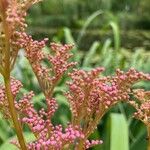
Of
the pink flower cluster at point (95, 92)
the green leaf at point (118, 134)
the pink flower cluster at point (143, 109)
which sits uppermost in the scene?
the pink flower cluster at point (95, 92)

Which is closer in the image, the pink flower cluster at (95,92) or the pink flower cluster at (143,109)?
the pink flower cluster at (95,92)

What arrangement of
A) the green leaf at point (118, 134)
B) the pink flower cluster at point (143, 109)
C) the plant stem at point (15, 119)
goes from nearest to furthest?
1. the plant stem at point (15, 119)
2. the pink flower cluster at point (143, 109)
3. the green leaf at point (118, 134)

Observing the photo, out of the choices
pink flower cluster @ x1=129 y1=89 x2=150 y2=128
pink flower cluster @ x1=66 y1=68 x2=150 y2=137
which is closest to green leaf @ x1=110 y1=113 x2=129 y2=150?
pink flower cluster @ x1=129 y1=89 x2=150 y2=128

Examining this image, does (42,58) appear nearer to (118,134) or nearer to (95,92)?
(95,92)

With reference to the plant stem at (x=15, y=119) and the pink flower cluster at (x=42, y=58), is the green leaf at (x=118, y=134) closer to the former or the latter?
the pink flower cluster at (x=42, y=58)

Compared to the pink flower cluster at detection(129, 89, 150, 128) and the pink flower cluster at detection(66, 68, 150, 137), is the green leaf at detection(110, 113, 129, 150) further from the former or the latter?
the pink flower cluster at detection(66, 68, 150, 137)

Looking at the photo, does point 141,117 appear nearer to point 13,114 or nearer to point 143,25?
point 13,114

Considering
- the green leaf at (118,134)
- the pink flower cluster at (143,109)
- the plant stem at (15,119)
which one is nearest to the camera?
the plant stem at (15,119)

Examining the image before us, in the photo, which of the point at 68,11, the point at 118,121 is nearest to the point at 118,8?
the point at 68,11

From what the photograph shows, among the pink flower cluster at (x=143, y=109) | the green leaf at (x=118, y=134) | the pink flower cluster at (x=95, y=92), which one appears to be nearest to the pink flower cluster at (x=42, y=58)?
the pink flower cluster at (x=95, y=92)
